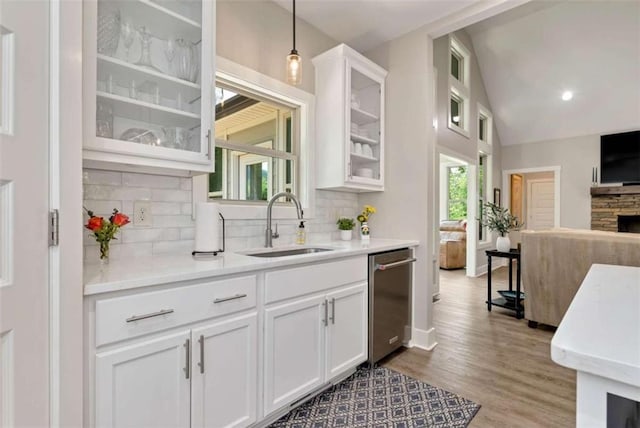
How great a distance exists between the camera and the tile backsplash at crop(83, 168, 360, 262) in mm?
1663

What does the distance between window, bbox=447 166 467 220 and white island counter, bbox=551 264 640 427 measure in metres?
7.36

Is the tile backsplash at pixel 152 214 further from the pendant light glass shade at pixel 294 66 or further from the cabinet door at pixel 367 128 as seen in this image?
the cabinet door at pixel 367 128

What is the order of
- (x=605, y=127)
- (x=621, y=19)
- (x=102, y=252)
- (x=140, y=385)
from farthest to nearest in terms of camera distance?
(x=605, y=127) < (x=621, y=19) < (x=102, y=252) < (x=140, y=385)

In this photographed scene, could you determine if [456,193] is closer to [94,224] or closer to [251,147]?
[251,147]

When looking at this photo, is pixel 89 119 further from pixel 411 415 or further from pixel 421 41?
pixel 421 41

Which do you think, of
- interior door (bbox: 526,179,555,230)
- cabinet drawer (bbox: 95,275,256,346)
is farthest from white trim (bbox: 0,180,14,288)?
interior door (bbox: 526,179,555,230)

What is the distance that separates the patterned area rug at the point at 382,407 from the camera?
5.97 feet

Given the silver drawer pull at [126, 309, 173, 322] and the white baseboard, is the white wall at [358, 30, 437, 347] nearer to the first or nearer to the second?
the white baseboard

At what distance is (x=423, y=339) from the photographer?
2826 mm

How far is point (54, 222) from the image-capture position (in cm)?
105

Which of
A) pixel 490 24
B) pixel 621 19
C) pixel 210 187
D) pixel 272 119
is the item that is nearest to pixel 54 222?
pixel 210 187

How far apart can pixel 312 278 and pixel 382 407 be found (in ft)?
2.89

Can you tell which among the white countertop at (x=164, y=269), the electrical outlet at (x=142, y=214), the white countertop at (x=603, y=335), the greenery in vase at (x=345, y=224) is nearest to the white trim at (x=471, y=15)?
the greenery in vase at (x=345, y=224)

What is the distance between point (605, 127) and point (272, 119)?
723cm
